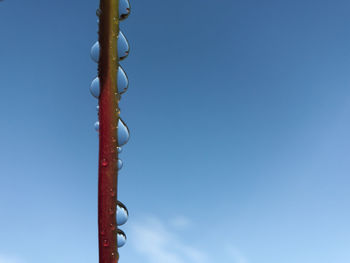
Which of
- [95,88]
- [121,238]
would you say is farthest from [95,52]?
[121,238]

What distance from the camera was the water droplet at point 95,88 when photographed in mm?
344

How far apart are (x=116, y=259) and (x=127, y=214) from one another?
0.23 ft

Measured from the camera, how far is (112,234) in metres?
0.33

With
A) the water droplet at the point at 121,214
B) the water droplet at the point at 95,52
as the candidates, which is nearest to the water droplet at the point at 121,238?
the water droplet at the point at 121,214

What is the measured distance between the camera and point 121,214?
367mm

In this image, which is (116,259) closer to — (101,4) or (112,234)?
(112,234)

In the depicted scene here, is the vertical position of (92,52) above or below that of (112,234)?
above

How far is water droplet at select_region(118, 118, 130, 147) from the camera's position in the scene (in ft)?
1.11

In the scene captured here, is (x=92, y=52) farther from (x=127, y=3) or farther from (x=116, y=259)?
(x=116, y=259)

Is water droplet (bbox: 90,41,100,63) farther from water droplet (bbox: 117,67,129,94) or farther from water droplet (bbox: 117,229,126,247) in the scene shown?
water droplet (bbox: 117,229,126,247)

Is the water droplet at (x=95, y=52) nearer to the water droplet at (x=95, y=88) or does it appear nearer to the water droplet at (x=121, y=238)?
the water droplet at (x=95, y=88)

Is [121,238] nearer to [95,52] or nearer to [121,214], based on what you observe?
[121,214]

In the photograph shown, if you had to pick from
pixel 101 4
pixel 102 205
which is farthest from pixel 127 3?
pixel 102 205

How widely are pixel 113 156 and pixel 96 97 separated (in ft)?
0.15
